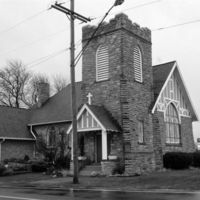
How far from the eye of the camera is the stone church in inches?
955

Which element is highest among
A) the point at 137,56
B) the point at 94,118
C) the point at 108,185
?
the point at 137,56

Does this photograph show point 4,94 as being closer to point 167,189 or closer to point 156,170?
point 156,170

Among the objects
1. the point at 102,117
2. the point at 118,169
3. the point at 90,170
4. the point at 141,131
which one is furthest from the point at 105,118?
the point at 90,170

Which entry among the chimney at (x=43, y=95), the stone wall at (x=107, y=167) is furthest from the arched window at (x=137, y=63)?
the chimney at (x=43, y=95)

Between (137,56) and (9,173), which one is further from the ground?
(137,56)

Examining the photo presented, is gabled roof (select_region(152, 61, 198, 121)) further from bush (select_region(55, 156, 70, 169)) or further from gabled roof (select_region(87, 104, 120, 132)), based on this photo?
bush (select_region(55, 156, 70, 169))

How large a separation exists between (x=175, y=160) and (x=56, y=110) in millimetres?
11638

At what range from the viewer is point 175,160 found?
87.7 feet

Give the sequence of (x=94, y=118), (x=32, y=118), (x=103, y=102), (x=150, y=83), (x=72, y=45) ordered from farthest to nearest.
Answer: (x=32, y=118)
(x=150, y=83)
(x=103, y=102)
(x=94, y=118)
(x=72, y=45)

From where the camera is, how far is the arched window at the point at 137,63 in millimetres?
26203

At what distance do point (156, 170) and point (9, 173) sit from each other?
10.5 metres

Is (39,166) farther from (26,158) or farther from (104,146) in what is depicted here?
(104,146)

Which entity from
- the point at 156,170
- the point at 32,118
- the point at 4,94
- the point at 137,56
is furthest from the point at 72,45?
the point at 4,94

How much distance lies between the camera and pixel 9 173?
27.1m
